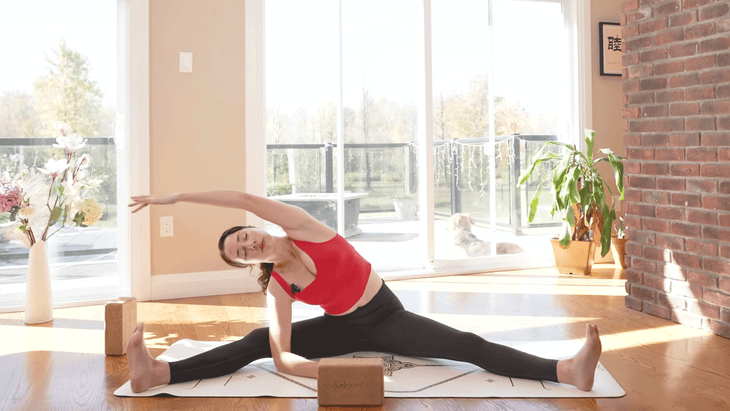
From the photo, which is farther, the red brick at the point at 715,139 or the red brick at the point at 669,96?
the red brick at the point at 669,96

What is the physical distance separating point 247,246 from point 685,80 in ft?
7.42

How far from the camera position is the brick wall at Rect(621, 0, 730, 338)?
3.00 metres

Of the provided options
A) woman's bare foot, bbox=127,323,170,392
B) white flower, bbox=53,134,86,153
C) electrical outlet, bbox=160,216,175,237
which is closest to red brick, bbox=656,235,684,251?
woman's bare foot, bbox=127,323,170,392

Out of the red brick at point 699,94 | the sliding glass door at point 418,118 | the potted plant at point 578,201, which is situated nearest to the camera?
the red brick at point 699,94

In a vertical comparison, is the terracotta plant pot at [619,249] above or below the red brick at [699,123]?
below

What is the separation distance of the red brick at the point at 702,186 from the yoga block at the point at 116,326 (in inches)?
103

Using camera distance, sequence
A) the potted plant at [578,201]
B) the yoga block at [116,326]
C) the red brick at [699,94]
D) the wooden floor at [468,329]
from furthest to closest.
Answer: the potted plant at [578,201] → the red brick at [699,94] → the yoga block at [116,326] → the wooden floor at [468,329]

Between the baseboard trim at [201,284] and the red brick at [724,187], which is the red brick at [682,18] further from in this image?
the baseboard trim at [201,284]

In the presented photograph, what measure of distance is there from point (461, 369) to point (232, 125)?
7.36 ft

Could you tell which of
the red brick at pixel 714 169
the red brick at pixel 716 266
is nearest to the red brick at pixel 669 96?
the red brick at pixel 714 169

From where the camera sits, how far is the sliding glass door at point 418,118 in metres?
4.35

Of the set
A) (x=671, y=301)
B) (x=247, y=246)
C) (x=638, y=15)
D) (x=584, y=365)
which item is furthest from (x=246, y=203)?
(x=638, y=15)

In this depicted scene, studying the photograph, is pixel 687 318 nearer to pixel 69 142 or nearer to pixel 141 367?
pixel 141 367

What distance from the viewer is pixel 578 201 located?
4434 mm
